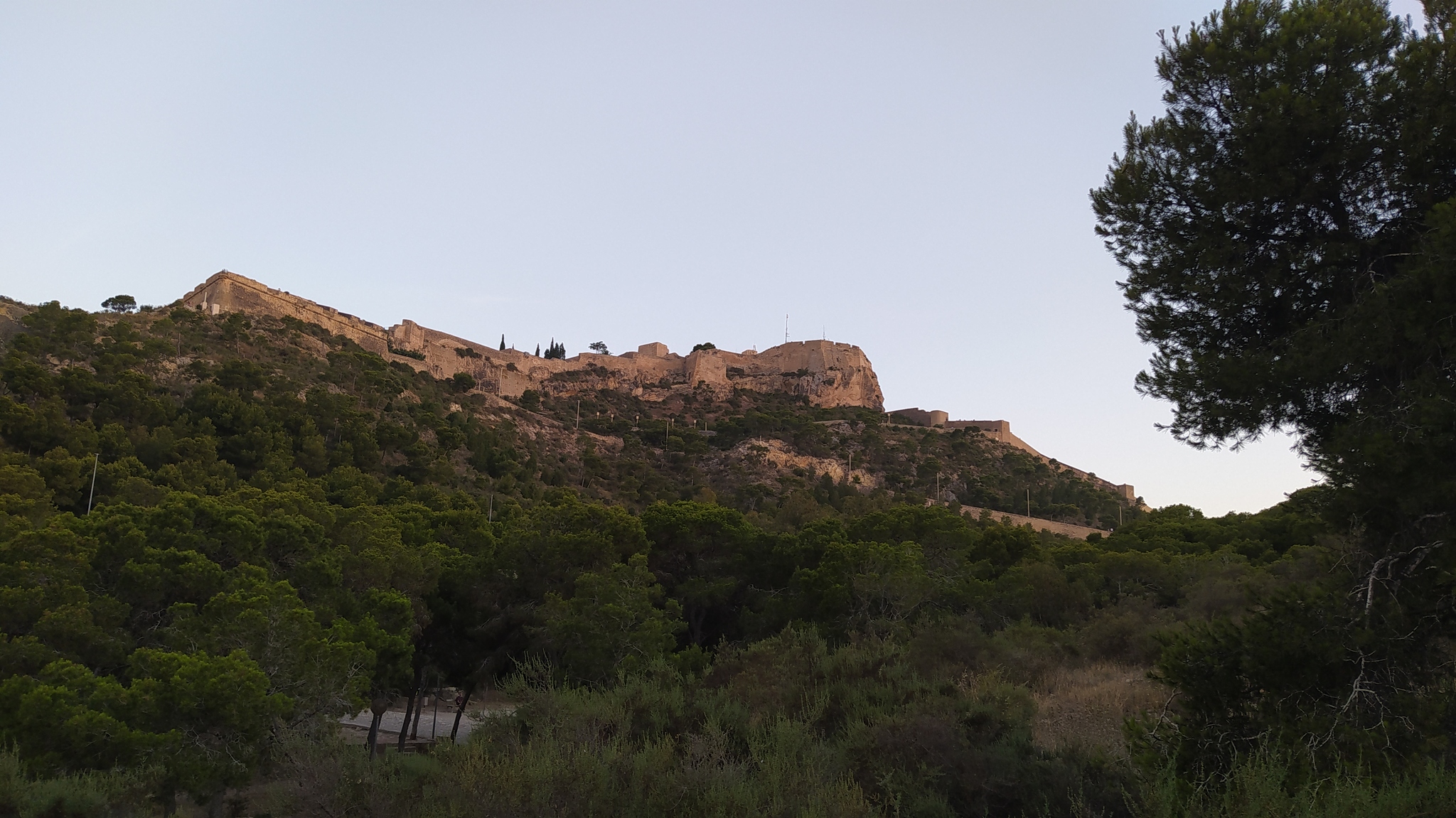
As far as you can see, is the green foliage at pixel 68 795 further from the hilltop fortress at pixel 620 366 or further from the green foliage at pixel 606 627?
the hilltop fortress at pixel 620 366

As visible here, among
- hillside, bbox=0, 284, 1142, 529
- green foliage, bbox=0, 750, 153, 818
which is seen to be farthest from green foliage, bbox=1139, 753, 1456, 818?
hillside, bbox=0, 284, 1142, 529

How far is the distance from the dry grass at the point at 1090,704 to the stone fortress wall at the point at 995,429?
60.9m

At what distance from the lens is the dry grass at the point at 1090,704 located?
293 inches

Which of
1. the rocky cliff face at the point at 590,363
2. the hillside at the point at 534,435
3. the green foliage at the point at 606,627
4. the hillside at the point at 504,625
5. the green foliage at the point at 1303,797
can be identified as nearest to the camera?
the green foliage at the point at 1303,797

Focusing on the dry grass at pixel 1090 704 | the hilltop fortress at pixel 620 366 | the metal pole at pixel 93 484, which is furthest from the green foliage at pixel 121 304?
the dry grass at pixel 1090 704

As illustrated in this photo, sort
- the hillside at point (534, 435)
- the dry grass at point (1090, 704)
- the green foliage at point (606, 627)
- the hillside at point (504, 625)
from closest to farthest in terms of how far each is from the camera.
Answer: the hillside at point (504, 625)
the dry grass at point (1090, 704)
the green foliage at point (606, 627)
the hillside at point (534, 435)

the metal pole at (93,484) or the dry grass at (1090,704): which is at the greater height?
the metal pole at (93,484)

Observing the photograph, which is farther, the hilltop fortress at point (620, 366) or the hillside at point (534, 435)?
the hilltop fortress at point (620, 366)

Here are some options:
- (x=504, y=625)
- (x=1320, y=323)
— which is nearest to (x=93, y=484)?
(x=504, y=625)

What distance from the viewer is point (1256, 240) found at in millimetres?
6617

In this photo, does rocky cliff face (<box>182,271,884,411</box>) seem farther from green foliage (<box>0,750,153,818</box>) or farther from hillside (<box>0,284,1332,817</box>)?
green foliage (<box>0,750,153,818</box>)

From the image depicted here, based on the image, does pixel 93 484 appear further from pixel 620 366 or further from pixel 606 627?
pixel 620 366

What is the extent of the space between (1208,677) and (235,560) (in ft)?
47.5

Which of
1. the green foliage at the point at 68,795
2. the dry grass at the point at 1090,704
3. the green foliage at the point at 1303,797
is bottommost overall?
the green foliage at the point at 68,795
